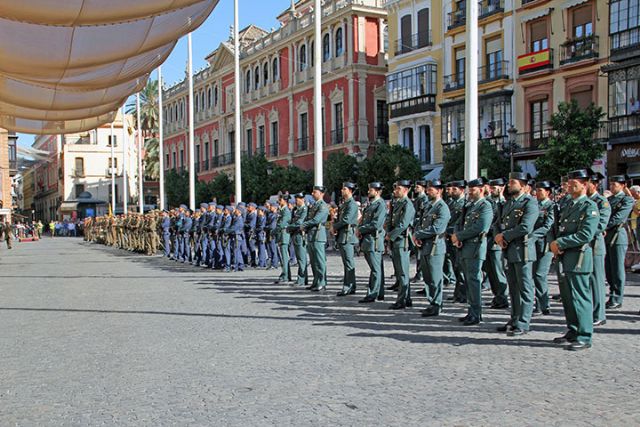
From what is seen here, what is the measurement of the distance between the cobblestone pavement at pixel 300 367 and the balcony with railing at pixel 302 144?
37.7 metres

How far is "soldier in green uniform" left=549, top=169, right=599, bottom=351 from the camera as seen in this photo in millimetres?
7387

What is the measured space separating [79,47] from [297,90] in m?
38.1

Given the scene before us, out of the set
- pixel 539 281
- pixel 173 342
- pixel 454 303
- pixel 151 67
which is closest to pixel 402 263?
pixel 454 303

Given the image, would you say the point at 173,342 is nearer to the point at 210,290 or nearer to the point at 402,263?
the point at 402,263

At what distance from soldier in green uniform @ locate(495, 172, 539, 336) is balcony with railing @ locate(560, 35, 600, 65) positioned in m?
24.3

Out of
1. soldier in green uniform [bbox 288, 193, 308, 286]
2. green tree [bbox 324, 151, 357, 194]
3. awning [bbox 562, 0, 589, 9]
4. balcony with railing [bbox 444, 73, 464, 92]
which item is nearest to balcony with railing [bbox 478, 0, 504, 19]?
balcony with railing [bbox 444, 73, 464, 92]

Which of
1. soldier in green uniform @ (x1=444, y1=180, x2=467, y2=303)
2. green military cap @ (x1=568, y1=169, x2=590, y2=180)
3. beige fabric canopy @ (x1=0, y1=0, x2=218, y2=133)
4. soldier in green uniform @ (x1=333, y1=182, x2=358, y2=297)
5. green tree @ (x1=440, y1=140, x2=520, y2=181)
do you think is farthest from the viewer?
green tree @ (x1=440, y1=140, x2=520, y2=181)

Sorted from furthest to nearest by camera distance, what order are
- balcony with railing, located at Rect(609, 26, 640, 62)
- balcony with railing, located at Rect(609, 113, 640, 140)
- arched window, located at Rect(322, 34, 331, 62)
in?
arched window, located at Rect(322, 34, 331, 62) → balcony with railing, located at Rect(609, 113, 640, 140) → balcony with railing, located at Rect(609, 26, 640, 62)

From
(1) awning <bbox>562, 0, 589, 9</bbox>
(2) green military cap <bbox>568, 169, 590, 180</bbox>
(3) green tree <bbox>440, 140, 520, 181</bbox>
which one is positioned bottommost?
(2) green military cap <bbox>568, 169, 590, 180</bbox>

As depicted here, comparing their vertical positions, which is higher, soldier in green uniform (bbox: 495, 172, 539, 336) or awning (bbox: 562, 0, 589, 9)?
awning (bbox: 562, 0, 589, 9)

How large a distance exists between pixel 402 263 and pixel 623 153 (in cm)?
2137

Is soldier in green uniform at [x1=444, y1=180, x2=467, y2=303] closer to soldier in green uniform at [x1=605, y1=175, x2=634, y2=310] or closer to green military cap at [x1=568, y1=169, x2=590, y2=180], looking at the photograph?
soldier in green uniform at [x1=605, y1=175, x2=634, y2=310]

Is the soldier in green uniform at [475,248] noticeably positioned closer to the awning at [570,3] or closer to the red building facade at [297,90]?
the awning at [570,3]

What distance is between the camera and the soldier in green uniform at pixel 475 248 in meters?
8.99
